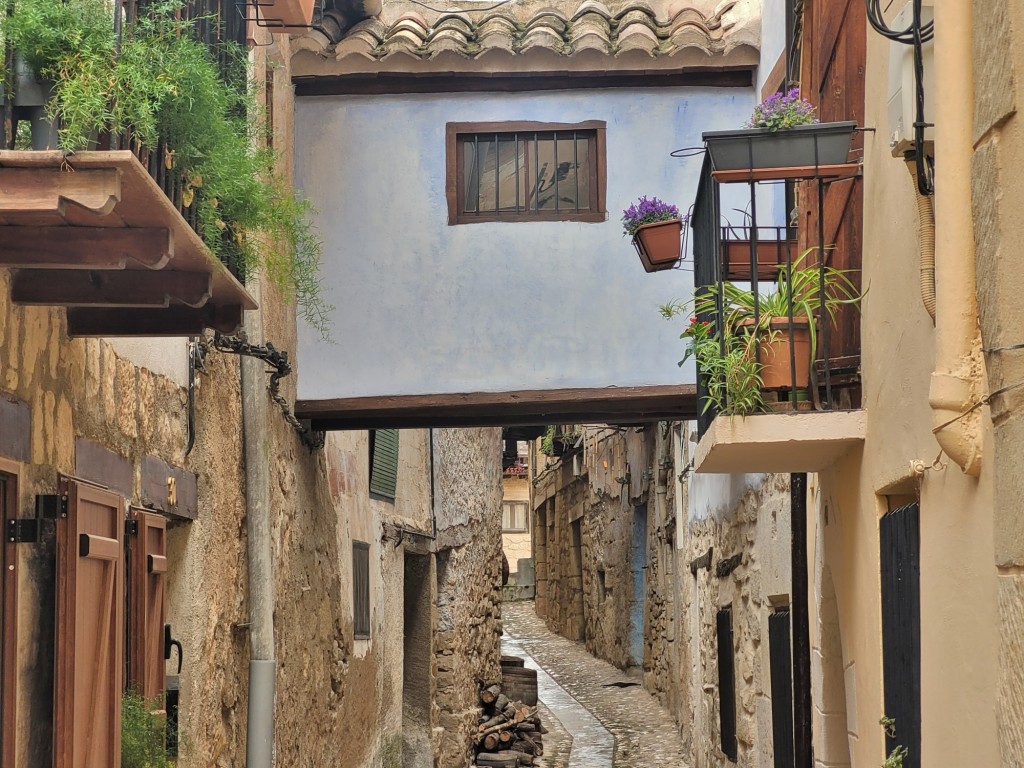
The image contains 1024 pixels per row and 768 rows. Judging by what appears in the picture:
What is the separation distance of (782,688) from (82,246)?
451 centimetres

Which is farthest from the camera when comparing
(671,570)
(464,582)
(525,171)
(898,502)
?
(671,570)

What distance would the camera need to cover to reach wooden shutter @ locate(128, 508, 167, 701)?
16.9 feet

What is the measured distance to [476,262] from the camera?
8.02 metres

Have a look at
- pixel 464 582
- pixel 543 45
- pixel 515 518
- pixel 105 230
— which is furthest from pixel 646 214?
pixel 515 518

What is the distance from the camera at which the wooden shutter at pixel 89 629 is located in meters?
4.21

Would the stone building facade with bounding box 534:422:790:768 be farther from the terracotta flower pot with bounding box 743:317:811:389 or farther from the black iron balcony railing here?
the terracotta flower pot with bounding box 743:317:811:389

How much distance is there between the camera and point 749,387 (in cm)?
477

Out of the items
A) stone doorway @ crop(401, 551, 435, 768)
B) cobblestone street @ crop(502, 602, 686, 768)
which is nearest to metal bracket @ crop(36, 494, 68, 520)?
stone doorway @ crop(401, 551, 435, 768)

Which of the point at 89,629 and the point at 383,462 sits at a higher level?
the point at 383,462

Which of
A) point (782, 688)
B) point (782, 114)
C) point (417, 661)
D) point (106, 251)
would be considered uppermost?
point (782, 114)

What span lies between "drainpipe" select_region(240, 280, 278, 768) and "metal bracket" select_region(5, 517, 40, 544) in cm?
275

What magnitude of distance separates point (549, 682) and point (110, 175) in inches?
733

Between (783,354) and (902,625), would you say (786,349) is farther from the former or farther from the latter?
(902,625)

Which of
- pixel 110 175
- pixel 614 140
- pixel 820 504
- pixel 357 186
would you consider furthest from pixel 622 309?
pixel 110 175
